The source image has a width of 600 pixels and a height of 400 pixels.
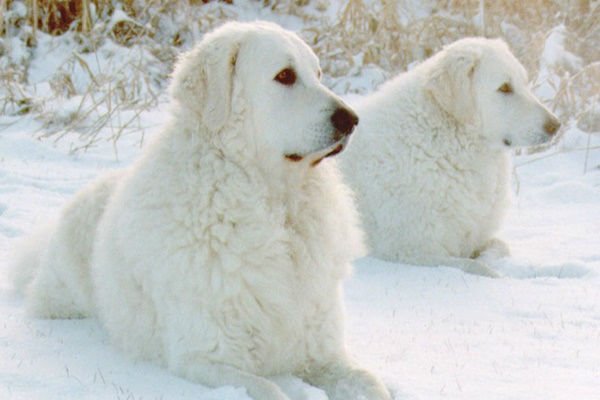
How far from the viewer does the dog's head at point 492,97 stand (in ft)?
18.3

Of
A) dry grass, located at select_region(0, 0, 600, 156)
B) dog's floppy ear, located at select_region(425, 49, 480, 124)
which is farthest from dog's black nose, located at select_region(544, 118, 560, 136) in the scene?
dry grass, located at select_region(0, 0, 600, 156)

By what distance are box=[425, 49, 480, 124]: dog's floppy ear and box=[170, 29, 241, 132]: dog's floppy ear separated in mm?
2565

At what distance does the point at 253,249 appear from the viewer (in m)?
3.26

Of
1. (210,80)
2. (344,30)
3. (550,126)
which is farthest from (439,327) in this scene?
(344,30)

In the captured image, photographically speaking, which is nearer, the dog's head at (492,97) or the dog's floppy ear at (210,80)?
the dog's floppy ear at (210,80)

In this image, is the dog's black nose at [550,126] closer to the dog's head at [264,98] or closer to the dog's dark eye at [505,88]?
the dog's dark eye at [505,88]

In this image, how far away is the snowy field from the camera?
3.15 meters

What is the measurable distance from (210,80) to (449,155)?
2777mm

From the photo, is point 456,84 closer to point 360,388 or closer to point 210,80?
point 210,80

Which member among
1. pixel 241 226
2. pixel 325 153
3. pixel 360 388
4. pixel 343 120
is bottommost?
pixel 360 388

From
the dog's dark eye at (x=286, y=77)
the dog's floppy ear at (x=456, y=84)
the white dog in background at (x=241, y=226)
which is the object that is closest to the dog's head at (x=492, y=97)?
the dog's floppy ear at (x=456, y=84)

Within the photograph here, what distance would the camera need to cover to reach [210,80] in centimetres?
330

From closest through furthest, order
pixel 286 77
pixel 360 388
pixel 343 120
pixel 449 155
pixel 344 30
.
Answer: pixel 360 388, pixel 343 120, pixel 286 77, pixel 449 155, pixel 344 30

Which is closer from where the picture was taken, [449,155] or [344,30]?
[449,155]
